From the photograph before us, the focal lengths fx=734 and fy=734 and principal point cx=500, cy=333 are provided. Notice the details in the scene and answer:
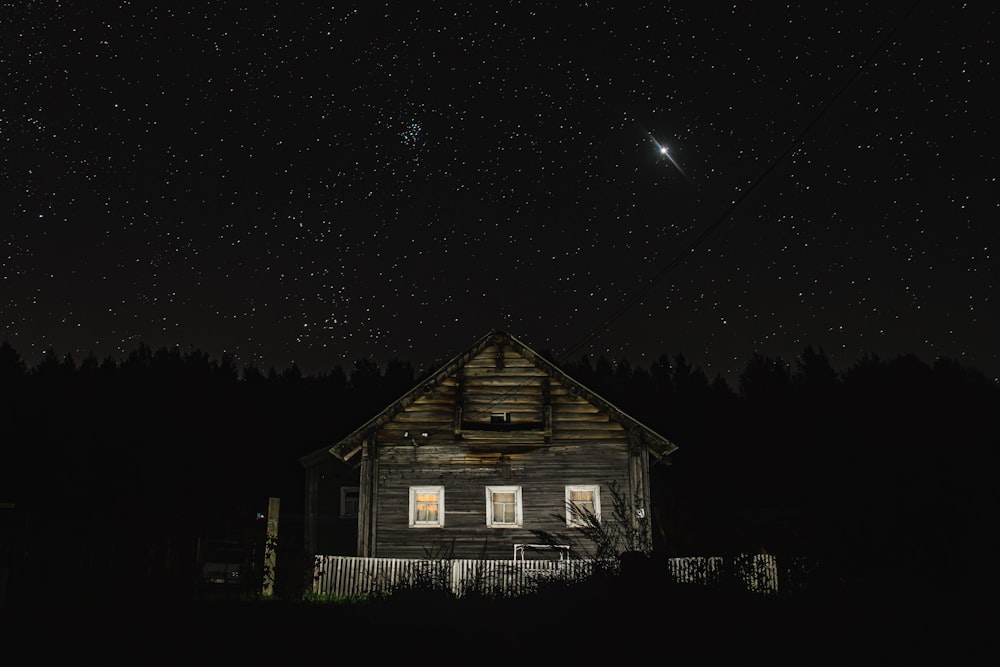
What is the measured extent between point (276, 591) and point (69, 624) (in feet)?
18.3

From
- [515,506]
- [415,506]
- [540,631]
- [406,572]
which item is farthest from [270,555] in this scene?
[540,631]

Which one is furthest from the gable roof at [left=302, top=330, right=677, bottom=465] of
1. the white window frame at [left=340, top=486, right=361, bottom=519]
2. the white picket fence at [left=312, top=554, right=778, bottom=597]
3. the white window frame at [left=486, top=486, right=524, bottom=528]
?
the white window frame at [left=340, top=486, right=361, bottom=519]

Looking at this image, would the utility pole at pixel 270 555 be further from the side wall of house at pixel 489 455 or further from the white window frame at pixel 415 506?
the white window frame at pixel 415 506

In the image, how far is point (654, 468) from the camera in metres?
70.5

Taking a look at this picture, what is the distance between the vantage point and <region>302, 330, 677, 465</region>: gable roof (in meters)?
24.0

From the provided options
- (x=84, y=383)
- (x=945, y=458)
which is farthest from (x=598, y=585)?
(x=84, y=383)

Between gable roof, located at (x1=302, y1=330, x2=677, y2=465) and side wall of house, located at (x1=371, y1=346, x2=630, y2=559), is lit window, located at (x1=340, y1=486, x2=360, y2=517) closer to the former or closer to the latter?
gable roof, located at (x1=302, y1=330, x2=677, y2=465)

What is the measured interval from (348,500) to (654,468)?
41.4 m

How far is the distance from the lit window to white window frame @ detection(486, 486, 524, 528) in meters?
→ 13.8

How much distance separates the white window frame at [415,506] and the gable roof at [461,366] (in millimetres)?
2391

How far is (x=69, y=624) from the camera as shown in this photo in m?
11.9

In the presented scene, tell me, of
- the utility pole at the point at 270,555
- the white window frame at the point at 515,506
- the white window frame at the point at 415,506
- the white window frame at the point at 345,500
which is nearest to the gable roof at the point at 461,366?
the white window frame at the point at 415,506

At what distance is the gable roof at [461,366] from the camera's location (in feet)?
78.7

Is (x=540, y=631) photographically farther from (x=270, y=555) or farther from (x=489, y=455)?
(x=489, y=455)
